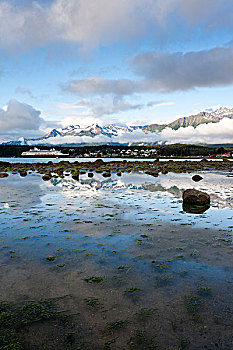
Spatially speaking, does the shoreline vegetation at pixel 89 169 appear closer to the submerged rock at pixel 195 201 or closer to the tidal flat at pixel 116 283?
the submerged rock at pixel 195 201

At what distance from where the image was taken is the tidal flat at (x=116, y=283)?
196 inches

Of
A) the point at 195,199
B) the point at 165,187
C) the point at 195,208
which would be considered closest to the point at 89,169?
the point at 165,187

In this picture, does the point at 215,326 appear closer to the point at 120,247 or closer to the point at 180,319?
the point at 180,319

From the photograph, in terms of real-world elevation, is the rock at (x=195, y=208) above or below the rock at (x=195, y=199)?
below

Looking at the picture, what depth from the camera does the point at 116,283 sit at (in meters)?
7.04

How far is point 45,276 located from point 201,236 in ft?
25.0

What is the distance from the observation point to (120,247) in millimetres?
9875

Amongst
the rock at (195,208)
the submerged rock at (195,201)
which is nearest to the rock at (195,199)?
the submerged rock at (195,201)

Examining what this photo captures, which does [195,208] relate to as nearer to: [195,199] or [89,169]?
[195,199]

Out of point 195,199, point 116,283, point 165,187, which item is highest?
point 195,199

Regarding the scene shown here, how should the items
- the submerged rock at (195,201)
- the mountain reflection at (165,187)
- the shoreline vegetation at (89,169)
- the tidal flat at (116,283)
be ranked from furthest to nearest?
the shoreline vegetation at (89,169), the mountain reflection at (165,187), the submerged rock at (195,201), the tidal flat at (116,283)

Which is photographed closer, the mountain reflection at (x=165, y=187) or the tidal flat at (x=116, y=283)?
the tidal flat at (x=116, y=283)

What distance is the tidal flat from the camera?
16.3 ft

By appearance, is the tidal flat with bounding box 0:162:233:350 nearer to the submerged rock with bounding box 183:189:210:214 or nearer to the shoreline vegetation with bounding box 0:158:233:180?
the submerged rock with bounding box 183:189:210:214
